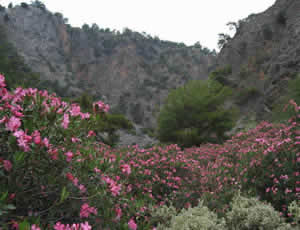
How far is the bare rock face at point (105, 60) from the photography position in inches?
1635

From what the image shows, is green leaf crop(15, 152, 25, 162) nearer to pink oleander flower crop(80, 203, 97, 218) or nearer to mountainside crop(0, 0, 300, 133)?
pink oleander flower crop(80, 203, 97, 218)

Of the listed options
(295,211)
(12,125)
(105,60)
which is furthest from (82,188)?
(105,60)

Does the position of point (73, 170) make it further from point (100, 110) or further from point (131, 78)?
point (131, 78)

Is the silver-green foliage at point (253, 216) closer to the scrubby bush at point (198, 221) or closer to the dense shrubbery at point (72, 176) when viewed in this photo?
the dense shrubbery at point (72, 176)

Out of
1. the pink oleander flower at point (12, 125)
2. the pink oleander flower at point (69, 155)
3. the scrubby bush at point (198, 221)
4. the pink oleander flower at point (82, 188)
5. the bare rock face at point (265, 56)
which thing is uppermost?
the bare rock face at point (265, 56)

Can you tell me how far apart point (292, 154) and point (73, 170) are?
291 centimetres

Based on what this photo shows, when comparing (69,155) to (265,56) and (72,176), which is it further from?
(265,56)

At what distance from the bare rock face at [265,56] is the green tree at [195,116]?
4.09m

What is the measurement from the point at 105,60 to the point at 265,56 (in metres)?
36.4

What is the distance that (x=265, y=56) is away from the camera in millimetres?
21594

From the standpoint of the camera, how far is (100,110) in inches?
92.4

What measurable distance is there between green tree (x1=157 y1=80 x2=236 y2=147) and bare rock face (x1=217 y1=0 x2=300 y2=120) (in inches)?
161

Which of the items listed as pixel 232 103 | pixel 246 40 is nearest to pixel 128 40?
pixel 246 40

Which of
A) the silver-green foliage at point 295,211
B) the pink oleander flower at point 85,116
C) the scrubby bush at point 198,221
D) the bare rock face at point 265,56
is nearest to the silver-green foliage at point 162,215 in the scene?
the scrubby bush at point 198,221
